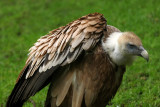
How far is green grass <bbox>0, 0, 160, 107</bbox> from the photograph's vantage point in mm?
6047

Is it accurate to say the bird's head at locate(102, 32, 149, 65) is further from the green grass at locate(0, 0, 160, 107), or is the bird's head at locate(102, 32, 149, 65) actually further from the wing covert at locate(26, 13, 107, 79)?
the green grass at locate(0, 0, 160, 107)

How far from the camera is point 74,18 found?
9406 millimetres

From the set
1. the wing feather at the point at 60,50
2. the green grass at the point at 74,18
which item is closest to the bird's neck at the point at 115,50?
the wing feather at the point at 60,50

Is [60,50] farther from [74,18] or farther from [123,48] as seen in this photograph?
[74,18]

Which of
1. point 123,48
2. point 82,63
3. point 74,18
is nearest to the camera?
point 123,48

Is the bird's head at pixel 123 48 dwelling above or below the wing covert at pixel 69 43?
below

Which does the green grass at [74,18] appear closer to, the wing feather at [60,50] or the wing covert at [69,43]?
the wing feather at [60,50]

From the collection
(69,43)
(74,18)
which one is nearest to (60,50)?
(69,43)

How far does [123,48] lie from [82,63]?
0.54m

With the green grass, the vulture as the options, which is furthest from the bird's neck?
the green grass

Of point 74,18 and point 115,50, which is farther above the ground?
point 74,18

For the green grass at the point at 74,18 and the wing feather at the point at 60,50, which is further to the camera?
the green grass at the point at 74,18

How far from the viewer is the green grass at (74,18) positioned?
6.05 meters

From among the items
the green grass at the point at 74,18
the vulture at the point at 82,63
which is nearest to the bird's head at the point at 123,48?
the vulture at the point at 82,63
